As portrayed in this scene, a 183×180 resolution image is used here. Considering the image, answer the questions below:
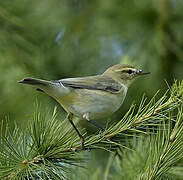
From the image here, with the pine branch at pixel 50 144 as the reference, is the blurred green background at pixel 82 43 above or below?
above

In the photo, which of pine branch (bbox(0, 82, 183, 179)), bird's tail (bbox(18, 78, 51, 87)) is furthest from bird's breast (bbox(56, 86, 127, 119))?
pine branch (bbox(0, 82, 183, 179))

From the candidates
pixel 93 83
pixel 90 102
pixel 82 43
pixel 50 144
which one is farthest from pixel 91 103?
pixel 82 43

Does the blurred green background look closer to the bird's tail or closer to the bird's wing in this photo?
the bird's wing

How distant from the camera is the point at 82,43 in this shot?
13.1 ft

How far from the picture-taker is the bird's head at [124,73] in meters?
3.35

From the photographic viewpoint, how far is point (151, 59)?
12.5ft

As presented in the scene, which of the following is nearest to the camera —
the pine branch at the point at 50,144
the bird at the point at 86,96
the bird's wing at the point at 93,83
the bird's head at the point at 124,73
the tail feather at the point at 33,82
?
the pine branch at the point at 50,144

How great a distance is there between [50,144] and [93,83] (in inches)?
46.0

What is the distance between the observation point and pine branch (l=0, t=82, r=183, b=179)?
5.86 ft

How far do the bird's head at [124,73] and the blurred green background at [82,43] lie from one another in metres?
0.09

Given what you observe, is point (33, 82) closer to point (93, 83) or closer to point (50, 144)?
point (50, 144)

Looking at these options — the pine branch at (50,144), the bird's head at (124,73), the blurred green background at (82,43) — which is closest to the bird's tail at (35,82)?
the pine branch at (50,144)

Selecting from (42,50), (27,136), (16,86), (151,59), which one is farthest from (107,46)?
(27,136)

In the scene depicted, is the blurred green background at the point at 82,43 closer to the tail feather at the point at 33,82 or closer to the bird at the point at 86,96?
the bird at the point at 86,96
